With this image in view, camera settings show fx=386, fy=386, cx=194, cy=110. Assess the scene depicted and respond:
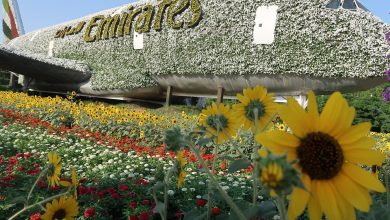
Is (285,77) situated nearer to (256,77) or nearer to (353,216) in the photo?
(256,77)

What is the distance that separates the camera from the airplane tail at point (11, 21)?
2677 centimetres

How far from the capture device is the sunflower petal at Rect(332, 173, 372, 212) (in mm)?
747

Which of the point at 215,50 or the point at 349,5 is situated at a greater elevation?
the point at 349,5

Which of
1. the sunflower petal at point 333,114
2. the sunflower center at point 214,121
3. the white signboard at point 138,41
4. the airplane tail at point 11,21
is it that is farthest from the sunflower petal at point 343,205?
the airplane tail at point 11,21

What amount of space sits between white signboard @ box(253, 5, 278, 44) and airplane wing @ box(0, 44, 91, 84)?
8283 millimetres

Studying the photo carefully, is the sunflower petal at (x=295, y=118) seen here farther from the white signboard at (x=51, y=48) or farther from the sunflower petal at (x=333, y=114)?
the white signboard at (x=51, y=48)

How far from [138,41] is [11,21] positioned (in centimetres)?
1782

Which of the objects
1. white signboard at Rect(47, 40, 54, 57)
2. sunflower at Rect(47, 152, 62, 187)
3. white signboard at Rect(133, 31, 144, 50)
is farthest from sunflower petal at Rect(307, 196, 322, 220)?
white signboard at Rect(47, 40, 54, 57)

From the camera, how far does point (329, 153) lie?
0.76 m

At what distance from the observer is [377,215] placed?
122 cm

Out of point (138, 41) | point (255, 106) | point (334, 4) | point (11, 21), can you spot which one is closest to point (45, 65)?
point (138, 41)

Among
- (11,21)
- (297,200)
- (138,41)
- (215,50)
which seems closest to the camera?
(297,200)

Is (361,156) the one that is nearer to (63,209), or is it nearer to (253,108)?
(253,108)

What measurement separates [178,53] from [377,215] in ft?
36.4
